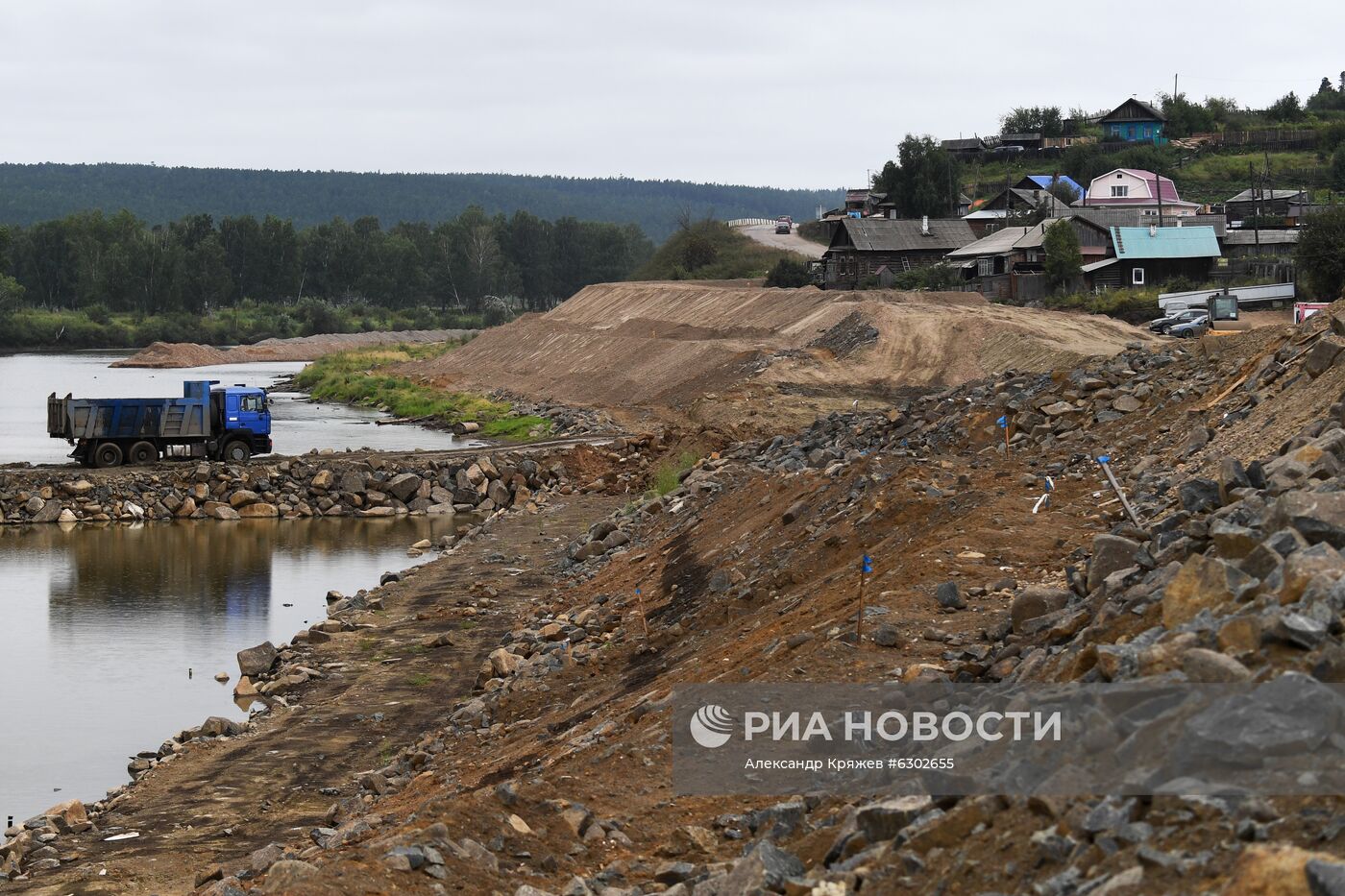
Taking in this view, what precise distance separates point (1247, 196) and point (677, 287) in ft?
112

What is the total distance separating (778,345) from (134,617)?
123ft

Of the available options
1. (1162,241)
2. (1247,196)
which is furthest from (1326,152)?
(1162,241)

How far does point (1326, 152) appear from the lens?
362 ft

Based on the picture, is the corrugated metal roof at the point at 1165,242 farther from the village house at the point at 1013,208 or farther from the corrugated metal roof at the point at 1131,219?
the village house at the point at 1013,208

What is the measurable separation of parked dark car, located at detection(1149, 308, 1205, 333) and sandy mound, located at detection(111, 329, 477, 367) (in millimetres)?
71984

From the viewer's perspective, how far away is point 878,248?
277 feet

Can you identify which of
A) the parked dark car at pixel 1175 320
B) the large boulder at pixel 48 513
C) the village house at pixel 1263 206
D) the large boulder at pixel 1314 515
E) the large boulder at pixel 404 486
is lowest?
the large boulder at pixel 48 513

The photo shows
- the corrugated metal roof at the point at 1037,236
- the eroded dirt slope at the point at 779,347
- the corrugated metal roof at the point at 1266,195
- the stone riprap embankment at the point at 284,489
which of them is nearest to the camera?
the stone riprap embankment at the point at 284,489

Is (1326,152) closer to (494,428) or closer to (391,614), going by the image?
(494,428)

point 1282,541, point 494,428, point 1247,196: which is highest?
point 1247,196

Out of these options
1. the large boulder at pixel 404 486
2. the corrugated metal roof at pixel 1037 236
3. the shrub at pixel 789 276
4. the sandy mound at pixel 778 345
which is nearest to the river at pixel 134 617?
the large boulder at pixel 404 486

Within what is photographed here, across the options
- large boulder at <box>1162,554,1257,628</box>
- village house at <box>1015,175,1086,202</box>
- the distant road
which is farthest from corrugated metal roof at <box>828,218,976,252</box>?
large boulder at <box>1162,554,1257,628</box>

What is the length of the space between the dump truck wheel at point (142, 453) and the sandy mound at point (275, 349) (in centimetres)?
7740

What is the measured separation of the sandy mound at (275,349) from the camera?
4892 inches
